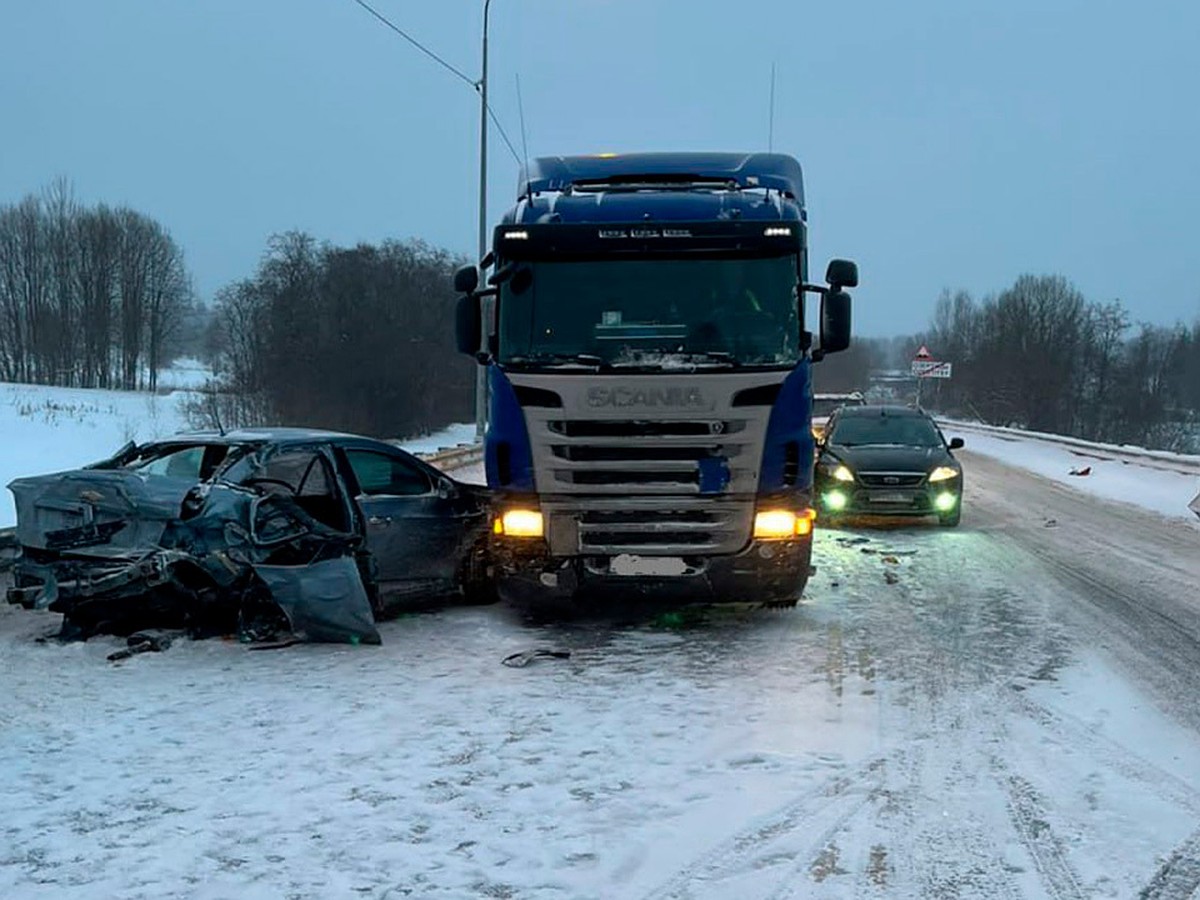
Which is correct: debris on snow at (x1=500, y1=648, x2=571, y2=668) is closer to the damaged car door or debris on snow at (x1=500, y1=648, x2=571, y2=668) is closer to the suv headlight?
the damaged car door

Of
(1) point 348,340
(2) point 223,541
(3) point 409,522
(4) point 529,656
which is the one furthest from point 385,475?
(1) point 348,340

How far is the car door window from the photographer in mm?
8102

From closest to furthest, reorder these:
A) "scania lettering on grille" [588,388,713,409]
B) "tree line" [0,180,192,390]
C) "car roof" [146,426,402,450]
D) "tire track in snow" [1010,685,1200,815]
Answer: "tire track in snow" [1010,685,1200,815], "scania lettering on grille" [588,388,713,409], "car roof" [146,426,402,450], "tree line" [0,180,192,390]

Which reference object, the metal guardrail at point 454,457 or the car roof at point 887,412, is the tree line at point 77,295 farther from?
the car roof at point 887,412

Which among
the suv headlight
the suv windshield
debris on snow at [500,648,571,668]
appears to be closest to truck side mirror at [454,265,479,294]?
debris on snow at [500,648,571,668]

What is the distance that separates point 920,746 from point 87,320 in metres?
76.2

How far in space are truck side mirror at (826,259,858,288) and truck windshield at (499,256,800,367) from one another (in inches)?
19.8

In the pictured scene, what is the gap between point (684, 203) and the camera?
762 centimetres

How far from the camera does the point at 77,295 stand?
70.0 metres

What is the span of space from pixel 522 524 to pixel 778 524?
1.95 metres

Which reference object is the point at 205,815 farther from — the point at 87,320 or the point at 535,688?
the point at 87,320

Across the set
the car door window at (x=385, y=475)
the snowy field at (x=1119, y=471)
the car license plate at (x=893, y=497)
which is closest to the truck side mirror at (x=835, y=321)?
the car door window at (x=385, y=475)

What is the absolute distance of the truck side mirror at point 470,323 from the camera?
8.02 metres

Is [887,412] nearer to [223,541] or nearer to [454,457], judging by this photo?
[454,457]
